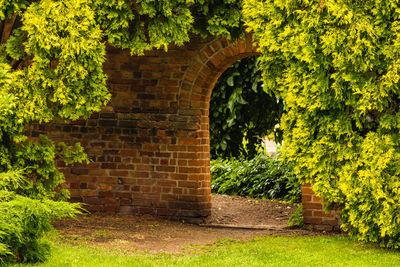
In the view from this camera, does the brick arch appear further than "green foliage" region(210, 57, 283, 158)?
No

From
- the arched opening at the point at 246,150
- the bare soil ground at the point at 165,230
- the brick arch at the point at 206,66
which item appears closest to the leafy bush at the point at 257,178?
the arched opening at the point at 246,150

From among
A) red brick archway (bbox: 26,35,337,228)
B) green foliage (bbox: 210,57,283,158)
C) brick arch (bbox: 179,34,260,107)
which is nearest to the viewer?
brick arch (bbox: 179,34,260,107)

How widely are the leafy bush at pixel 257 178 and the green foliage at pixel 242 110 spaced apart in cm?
53

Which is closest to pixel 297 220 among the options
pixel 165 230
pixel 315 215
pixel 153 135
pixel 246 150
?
pixel 315 215

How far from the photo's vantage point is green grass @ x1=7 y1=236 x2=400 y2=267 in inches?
244

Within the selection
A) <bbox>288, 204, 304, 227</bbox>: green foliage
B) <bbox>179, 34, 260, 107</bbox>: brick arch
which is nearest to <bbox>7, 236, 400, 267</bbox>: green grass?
<bbox>288, 204, 304, 227</bbox>: green foliage

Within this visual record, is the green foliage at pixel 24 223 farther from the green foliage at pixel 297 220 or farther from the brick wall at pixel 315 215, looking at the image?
the green foliage at pixel 297 220

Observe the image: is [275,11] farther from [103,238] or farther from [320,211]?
[103,238]

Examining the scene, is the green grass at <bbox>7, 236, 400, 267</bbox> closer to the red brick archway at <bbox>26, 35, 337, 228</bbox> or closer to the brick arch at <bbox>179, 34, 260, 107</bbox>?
the red brick archway at <bbox>26, 35, 337, 228</bbox>

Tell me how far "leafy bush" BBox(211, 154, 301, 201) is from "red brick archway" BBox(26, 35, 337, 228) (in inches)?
115

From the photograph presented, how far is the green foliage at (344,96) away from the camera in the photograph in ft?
21.0

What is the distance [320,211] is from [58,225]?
360 cm

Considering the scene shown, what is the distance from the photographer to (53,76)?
22.3ft

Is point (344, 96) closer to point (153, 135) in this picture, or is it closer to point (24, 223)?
point (153, 135)
